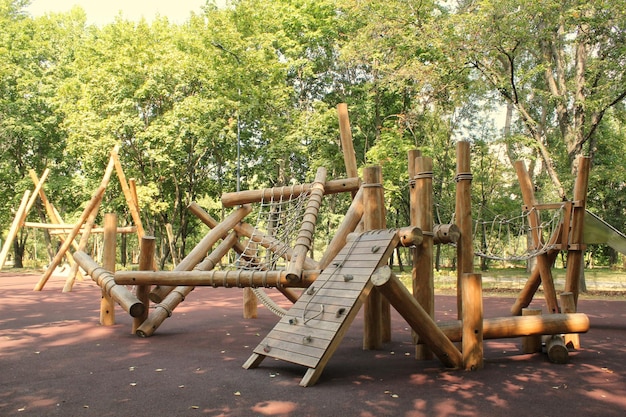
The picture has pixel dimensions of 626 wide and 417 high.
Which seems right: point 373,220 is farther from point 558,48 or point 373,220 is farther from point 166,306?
point 558,48

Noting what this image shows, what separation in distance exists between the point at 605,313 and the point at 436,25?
8642 millimetres

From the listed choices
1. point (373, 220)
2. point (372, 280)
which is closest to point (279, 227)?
point (373, 220)

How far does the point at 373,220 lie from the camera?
19.7 feet

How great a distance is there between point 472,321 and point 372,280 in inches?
49.1

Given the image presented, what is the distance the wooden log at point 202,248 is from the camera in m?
7.46

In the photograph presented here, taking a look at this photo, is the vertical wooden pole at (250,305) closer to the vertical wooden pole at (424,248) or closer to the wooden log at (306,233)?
the wooden log at (306,233)

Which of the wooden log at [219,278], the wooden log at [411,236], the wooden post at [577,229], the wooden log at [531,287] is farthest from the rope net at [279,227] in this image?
the wooden post at [577,229]

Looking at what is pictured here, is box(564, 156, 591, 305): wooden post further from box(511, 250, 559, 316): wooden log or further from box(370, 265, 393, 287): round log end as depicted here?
box(370, 265, 393, 287): round log end

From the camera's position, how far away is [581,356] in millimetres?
5965

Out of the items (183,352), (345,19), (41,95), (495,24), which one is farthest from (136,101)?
(183,352)

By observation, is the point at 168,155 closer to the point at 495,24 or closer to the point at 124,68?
the point at 124,68

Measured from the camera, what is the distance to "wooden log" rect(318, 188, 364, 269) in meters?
6.54

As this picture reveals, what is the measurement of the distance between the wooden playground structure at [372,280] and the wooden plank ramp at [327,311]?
0.01m

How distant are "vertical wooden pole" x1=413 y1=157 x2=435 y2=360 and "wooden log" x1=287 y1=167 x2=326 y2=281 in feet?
4.20
